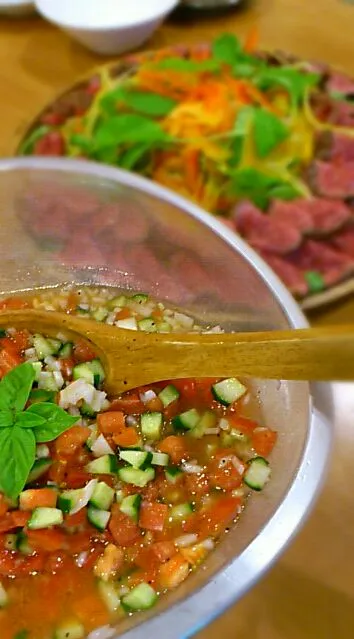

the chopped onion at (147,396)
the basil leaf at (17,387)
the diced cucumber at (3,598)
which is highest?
the basil leaf at (17,387)

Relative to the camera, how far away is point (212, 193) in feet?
4.39

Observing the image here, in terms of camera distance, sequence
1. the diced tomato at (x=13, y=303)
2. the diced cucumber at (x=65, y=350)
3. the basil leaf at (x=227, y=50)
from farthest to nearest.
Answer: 1. the basil leaf at (x=227, y=50)
2. the diced tomato at (x=13, y=303)
3. the diced cucumber at (x=65, y=350)

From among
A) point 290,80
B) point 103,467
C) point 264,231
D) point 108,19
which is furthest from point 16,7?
point 103,467

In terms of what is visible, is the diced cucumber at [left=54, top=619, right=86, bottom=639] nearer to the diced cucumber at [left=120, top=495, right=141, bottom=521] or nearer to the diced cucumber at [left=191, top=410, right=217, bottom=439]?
the diced cucumber at [left=120, top=495, right=141, bottom=521]

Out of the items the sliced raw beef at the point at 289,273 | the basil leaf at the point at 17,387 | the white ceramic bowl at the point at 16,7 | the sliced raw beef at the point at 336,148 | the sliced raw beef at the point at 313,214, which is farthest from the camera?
the white ceramic bowl at the point at 16,7

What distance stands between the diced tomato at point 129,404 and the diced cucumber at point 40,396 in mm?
73

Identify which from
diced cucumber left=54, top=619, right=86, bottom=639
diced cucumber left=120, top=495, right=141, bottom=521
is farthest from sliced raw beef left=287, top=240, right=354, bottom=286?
diced cucumber left=54, top=619, right=86, bottom=639

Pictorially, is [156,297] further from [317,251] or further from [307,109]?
[307,109]

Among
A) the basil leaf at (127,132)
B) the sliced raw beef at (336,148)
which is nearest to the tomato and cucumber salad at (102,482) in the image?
the basil leaf at (127,132)

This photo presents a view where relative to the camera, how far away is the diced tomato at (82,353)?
33.3 inches

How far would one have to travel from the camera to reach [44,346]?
2.88 feet

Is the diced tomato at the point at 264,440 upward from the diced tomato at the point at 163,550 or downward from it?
upward

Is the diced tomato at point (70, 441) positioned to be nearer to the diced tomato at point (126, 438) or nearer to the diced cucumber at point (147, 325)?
the diced tomato at point (126, 438)

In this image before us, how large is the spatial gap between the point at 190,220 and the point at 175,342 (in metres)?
0.23
